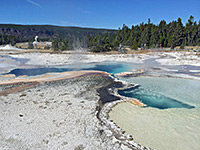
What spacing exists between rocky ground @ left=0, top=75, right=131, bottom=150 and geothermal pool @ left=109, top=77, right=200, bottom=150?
1391 mm

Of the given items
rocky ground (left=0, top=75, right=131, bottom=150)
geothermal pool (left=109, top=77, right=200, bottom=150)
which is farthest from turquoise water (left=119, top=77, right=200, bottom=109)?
rocky ground (left=0, top=75, right=131, bottom=150)

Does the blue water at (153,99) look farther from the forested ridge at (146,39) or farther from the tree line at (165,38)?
the tree line at (165,38)

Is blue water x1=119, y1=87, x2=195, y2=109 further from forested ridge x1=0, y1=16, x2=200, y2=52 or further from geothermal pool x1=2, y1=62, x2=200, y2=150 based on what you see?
forested ridge x1=0, y1=16, x2=200, y2=52

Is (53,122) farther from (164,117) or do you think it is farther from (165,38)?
(165,38)

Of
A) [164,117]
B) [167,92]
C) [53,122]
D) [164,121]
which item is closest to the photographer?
[53,122]

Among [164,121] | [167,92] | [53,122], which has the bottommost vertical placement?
[53,122]

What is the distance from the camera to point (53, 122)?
26.9 feet

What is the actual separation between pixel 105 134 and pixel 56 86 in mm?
8591

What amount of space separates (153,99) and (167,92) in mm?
2314

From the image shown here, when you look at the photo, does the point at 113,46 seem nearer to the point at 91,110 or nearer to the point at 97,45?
the point at 97,45

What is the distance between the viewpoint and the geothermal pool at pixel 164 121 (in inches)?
269

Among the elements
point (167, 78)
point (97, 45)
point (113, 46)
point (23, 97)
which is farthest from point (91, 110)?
point (113, 46)

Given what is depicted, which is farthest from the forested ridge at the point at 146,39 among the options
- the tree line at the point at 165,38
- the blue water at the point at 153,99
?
the blue water at the point at 153,99

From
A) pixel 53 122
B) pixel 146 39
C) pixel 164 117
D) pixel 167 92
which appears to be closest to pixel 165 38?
pixel 146 39
